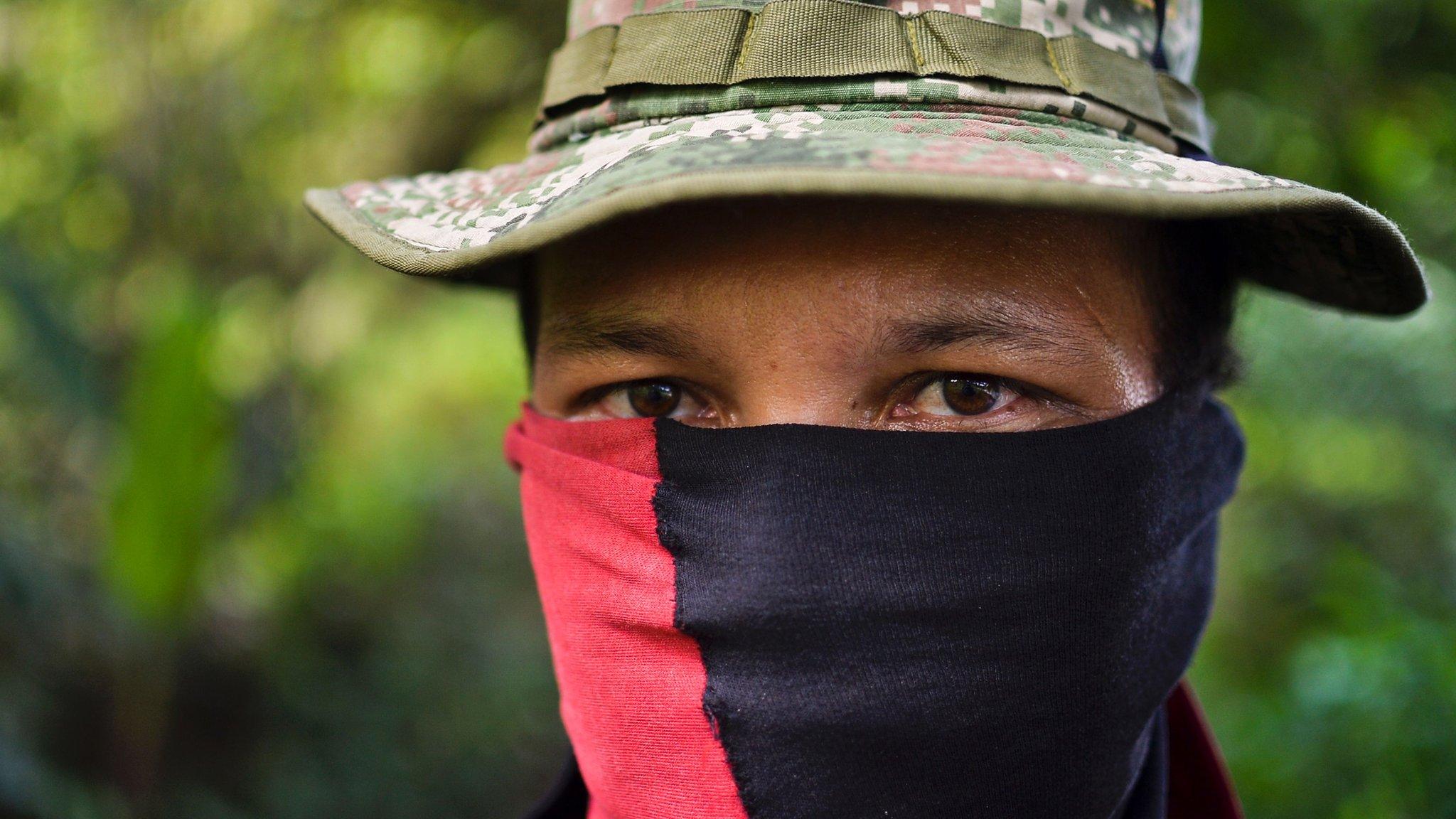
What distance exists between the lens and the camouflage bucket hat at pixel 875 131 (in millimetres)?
905

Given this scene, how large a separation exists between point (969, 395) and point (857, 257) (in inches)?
8.8

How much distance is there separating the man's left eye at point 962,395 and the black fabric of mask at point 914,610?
91 millimetres

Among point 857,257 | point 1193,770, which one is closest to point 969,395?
point 857,257

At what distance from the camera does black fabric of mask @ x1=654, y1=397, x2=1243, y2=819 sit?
42.3 inches

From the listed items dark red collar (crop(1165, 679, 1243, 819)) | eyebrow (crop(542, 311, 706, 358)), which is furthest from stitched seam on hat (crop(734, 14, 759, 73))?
dark red collar (crop(1165, 679, 1243, 819))

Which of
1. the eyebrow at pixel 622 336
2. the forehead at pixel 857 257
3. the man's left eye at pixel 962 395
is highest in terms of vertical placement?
the forehead at pixel 857 257

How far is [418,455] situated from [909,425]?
5.14 meters

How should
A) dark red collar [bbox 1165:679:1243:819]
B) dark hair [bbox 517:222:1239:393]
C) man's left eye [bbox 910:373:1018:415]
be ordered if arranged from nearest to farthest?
man's left eye [bbox 910:373:1018:415]
dark hair [bbox 517:222:1239:393]
dark red collar [bbox 1165:679:1243:819]

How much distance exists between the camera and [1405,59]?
107 inches

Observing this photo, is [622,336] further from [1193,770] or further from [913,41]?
[1193,770]

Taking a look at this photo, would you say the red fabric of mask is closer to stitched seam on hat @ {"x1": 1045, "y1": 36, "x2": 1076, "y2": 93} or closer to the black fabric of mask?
the black fabric of mask

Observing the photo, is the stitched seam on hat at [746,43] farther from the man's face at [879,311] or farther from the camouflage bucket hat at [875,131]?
the man's face at [879,311]

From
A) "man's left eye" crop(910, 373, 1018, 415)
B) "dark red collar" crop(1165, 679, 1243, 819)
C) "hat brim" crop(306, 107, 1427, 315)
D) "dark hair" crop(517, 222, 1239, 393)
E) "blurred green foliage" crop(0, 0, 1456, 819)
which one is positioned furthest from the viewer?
"blurred green foliage" crop(0, 0, 1456, 819)

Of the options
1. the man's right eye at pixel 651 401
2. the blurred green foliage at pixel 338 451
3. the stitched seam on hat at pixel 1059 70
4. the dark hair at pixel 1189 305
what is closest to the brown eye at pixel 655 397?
the man's right eye at pixel 651 401
